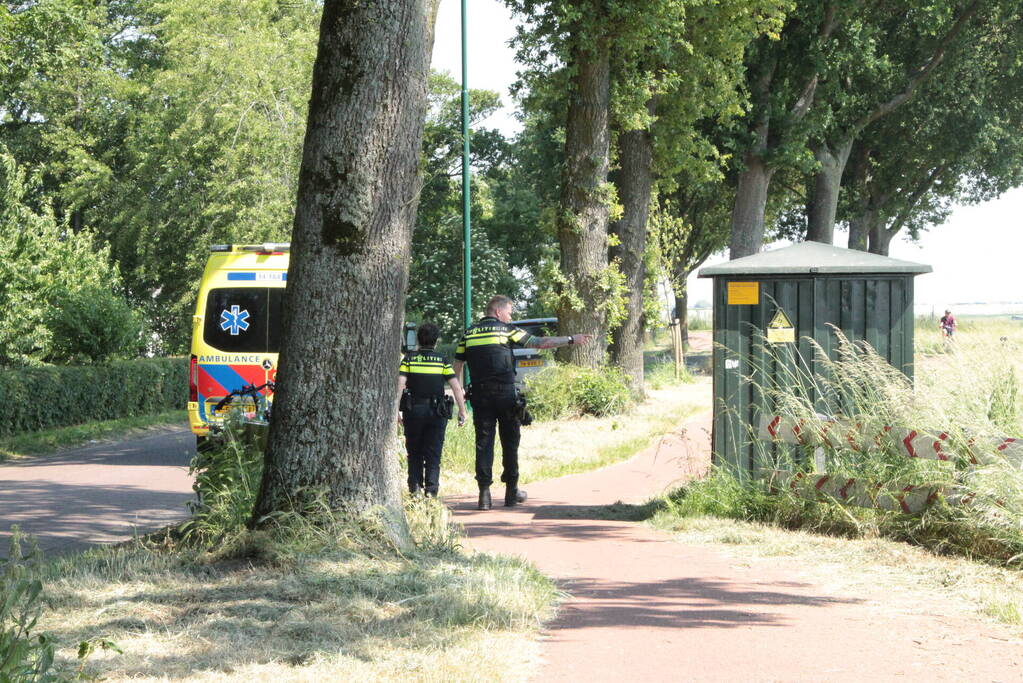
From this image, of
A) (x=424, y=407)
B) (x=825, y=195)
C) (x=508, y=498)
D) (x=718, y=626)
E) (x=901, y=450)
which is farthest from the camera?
(x=825, y=195)

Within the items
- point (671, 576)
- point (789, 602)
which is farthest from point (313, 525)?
point (789, 602)

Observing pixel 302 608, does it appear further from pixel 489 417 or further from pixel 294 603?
pixel 489 417

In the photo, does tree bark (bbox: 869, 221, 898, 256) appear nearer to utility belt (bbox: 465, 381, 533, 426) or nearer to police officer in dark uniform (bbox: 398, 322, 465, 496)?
utility belt (bbox: 465, 381, 533, 426)

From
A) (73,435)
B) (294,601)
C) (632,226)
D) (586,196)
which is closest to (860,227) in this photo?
(632,226)

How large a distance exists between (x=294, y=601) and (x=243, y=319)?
9363 mm

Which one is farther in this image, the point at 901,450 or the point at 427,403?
the point at 427,403

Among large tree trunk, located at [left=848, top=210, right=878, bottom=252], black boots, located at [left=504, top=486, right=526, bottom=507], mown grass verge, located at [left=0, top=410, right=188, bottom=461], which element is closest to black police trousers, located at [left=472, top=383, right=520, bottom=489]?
black boots, located at [left=504, top=486, right=526, bottom=507]

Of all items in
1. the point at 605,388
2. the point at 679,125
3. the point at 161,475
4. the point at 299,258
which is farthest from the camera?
the point at 679,125

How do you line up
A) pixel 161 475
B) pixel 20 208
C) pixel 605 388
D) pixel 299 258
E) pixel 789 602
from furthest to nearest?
pixel 20 208, pixel 605 388, pixel 161 475, pixel 299 258, pixel 789 602

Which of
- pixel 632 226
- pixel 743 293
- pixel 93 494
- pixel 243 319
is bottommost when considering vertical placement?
pixel 93 494

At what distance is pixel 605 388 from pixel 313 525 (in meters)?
13.0

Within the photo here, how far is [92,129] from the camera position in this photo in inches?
1396

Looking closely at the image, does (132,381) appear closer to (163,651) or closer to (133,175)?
(133,175)

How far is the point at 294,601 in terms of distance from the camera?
6.03 meters
